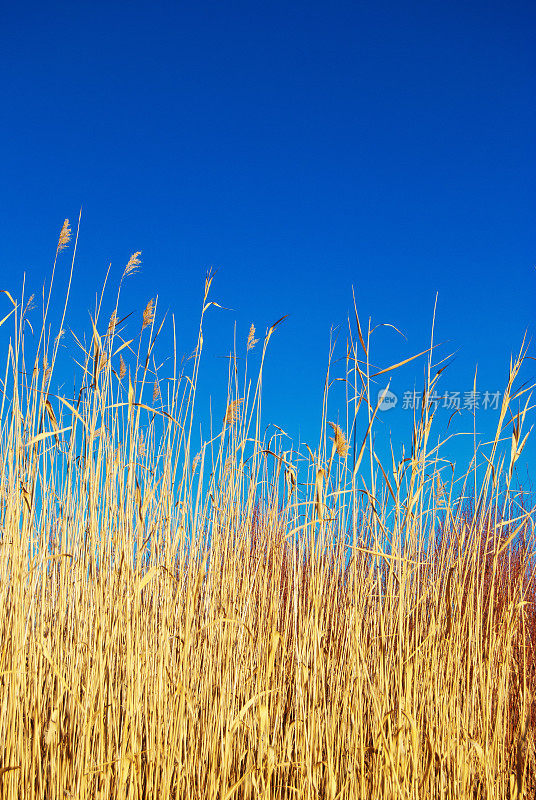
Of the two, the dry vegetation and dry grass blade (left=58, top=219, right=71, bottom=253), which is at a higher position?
dry grass blade (left=58, top=219, right=71, bottom=253)

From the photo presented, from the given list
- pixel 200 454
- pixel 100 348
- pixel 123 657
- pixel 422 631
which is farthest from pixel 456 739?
pixel 100 348

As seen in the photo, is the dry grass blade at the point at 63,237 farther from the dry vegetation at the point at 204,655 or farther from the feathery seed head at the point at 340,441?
the feathery seed head at the point at 340,441

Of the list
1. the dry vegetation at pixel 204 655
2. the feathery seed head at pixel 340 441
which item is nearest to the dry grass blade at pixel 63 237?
the dry vegetation at pixel 204 655

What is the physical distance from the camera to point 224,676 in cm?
147

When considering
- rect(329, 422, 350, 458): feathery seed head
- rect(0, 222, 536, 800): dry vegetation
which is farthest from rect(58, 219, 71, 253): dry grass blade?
rect(329, 422, 350, 458): feathery seed head

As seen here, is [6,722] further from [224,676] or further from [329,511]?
[329,511]

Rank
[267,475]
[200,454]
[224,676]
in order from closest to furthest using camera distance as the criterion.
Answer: [224,676] < [200,454] < [267,475]

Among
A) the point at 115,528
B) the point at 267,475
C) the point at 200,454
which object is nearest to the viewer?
the point at 115,528

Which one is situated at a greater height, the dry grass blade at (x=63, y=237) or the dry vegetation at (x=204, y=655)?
the dry grass blade at (x=63, y=237)

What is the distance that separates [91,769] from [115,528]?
0.56 meters

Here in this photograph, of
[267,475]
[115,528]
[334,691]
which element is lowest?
[334,691]

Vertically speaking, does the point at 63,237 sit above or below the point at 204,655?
above

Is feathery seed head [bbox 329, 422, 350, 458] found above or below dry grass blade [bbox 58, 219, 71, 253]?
below

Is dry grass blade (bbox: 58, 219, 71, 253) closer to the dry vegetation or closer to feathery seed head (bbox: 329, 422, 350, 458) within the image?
the dry vegetation
